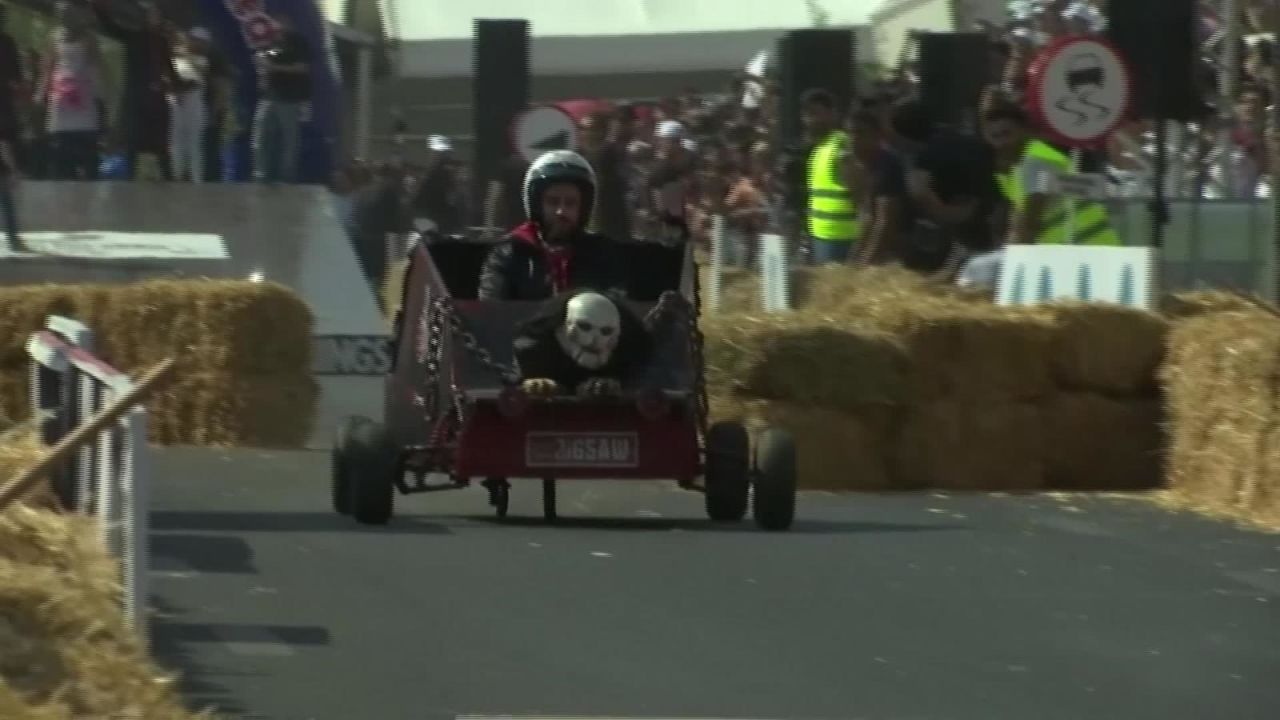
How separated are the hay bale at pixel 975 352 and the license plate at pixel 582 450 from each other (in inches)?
192

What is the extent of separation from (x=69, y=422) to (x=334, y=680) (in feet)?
7.48

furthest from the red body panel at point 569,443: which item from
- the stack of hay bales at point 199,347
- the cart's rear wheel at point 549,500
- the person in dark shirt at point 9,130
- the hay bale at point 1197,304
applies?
the person in dark shirt at point 9,130

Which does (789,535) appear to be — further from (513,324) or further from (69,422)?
(69,422)

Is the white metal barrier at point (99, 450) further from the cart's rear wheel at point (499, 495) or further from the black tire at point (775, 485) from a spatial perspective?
the black tire at point (775, 485)

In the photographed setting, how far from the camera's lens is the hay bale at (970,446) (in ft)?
58.6

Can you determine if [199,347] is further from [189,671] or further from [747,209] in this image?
[189,671]

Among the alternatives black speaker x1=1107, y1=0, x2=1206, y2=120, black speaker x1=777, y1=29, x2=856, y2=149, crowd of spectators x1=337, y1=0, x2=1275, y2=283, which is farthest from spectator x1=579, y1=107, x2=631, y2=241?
black speaker x1=1107, y1=0, x2=1206, y2=120

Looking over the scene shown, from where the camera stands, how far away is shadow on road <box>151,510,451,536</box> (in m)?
12.9

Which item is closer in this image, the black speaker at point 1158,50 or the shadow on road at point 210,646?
the shadow on road at point 210,646

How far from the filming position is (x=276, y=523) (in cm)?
1318

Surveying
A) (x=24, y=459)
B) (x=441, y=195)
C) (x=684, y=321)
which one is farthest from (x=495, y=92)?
(x=24, y=459)

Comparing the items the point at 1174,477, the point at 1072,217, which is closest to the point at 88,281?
the point at 1072,217

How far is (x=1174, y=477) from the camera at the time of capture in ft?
53.8

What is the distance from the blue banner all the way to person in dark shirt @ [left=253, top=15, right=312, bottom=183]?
3.1 inches
